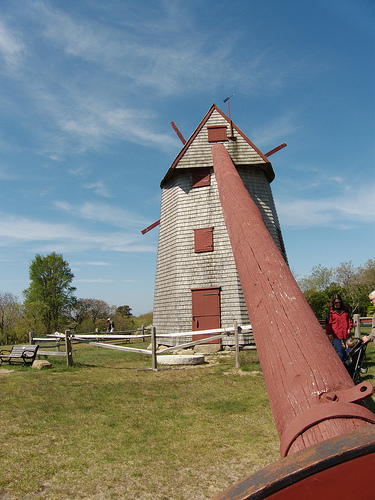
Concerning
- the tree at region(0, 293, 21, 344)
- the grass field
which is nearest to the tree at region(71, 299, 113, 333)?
the tree at region(0, 293, 21, 344)

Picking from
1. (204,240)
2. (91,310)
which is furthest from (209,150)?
(91,310)

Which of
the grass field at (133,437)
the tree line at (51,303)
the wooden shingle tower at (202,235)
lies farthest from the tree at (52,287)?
the grass field at (133,437)

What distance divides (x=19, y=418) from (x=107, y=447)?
2.00 metres

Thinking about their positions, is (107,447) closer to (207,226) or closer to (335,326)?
(335,326)

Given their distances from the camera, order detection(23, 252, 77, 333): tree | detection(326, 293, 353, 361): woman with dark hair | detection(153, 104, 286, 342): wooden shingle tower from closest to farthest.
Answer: detection(326, 293, 353, 361): woman with dark hair → detection(153, 104, 286, 342): wooden shingle tower → detection(23, 252, 77, 333): tree

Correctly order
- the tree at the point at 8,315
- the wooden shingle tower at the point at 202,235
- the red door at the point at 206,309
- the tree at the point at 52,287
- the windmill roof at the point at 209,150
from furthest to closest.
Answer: the tree at the point at 52,287
the tree at the point at 8,315
the windmill roof at the point at 209,150
the wooden shingle tower at the point at 202,235
the red door at the point at 206,309

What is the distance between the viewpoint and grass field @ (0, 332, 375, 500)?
3422mm

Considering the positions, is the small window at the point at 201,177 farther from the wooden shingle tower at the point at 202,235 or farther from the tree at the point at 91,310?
the tree at the point at 91,310

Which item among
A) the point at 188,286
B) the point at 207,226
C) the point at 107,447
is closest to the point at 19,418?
the point at 107,447

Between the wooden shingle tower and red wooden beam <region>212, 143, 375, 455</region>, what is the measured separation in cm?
1220

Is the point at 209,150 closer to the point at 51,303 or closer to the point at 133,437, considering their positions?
the point at 133,437

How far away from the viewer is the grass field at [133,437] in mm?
3422

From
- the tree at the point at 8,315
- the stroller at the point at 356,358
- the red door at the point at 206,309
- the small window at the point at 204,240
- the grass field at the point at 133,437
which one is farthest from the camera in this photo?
the tree at the point at 8,315

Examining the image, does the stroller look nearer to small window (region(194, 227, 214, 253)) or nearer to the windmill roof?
small window (region(194, 227, 214, 253))
